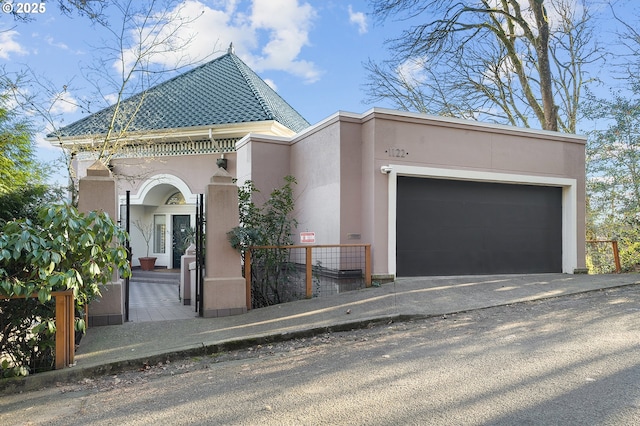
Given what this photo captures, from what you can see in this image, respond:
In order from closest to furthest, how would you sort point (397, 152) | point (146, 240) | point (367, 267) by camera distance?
point (367, 267) → point (397, 152) → point (146, 240)

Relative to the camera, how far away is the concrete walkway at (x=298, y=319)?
17.1 feet

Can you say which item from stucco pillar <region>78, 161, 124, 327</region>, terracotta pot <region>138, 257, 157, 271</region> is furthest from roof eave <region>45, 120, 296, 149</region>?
stucco pillar <region>78, 161, 124, 327</region>

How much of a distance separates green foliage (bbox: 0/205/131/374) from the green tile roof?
761cm

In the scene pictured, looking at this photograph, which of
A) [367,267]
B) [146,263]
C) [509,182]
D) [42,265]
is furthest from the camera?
[146,263]

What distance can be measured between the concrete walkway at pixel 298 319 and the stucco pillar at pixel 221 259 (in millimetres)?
276

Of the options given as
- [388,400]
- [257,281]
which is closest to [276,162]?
[257,281]

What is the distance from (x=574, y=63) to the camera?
63.3 ft

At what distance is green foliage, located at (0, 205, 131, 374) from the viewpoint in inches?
172

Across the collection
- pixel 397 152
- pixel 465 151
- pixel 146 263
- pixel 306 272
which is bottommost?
pixel 146 263

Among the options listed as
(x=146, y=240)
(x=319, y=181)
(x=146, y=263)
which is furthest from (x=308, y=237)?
(x=146, y=240)

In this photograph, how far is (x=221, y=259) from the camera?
7473 mm

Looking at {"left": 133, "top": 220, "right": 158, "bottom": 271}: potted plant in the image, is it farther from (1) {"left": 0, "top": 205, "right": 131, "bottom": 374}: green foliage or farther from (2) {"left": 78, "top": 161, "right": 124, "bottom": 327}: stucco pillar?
(1) {"left": 0, "top": 205, "right": 131, "bottom": 374}: green foliage

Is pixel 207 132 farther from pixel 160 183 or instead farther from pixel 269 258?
pixel 269 258

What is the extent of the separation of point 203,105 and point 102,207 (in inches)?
346
